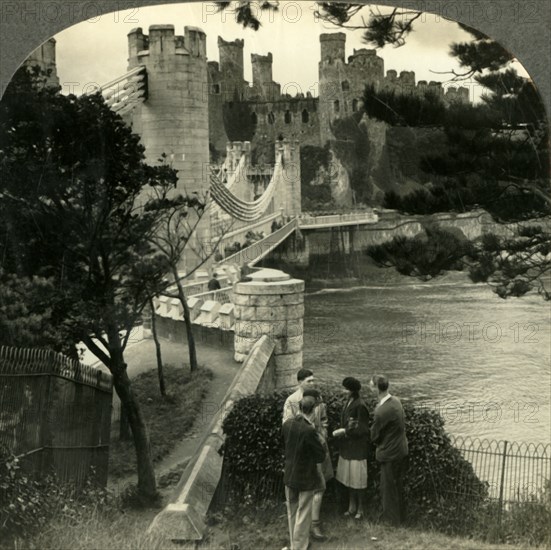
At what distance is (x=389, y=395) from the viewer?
5617 millimetres

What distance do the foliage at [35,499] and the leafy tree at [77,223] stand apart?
0.32 meters

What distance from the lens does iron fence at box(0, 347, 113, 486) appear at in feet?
17.8

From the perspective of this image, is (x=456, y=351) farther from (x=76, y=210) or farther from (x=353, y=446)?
(x=76, y=210)

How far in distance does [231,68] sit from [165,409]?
212 cm

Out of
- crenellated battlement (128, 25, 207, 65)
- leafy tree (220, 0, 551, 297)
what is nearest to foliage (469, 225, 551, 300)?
leafy tree (220, 0, 551, 297)

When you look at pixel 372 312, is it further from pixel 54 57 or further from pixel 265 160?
pixel 54 57

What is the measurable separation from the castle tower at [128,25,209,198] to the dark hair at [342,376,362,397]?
1514 millimetres

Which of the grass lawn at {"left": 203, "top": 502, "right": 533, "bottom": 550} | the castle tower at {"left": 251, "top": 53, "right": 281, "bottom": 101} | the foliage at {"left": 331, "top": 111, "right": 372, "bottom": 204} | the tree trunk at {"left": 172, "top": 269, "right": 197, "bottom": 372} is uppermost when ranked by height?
the castle tower at {"left": 251, "top": 53, "right": 281, "bottom": 101}

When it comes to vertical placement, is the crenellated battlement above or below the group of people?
above

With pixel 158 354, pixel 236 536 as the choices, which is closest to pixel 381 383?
pixel 236 536

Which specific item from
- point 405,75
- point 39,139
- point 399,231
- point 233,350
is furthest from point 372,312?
point 39,139

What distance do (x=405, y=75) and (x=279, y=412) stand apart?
2.18 m

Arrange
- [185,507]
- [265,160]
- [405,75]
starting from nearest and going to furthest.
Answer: [185,507] → [405,75] → [265,160]

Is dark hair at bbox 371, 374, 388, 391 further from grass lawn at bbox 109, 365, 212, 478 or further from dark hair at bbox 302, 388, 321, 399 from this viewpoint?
grass lawn at bbox 109, 365, 212, 478
